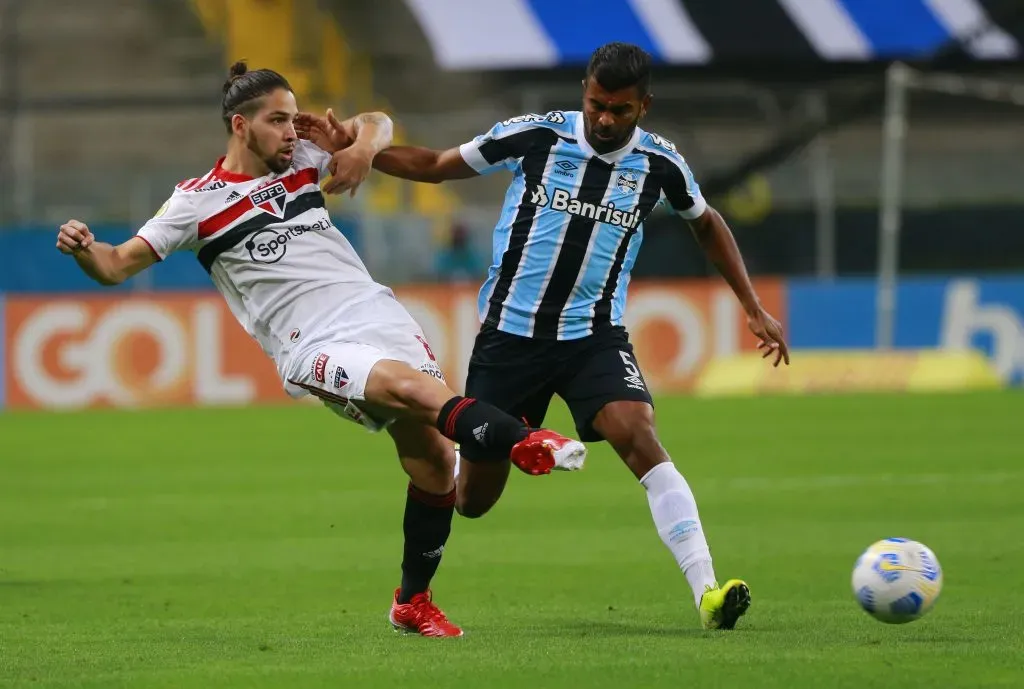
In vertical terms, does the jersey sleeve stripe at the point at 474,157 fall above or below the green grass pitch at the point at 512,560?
above

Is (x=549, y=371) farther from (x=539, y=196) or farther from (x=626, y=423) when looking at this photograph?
(x=539, y=196)

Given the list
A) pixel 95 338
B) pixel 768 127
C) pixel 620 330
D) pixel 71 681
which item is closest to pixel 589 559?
pixel 620 330

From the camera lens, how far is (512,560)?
9781mm

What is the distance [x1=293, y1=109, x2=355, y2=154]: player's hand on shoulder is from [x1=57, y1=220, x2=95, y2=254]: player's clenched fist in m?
1.25

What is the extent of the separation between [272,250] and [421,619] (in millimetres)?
1619

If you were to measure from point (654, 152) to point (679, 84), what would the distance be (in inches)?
875

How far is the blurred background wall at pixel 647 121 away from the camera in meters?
23.5

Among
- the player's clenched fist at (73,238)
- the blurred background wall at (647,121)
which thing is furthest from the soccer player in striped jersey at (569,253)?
the blurred background wall at (647,121)

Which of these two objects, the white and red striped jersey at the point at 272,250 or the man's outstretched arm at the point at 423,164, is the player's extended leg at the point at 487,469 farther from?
the man's outstretched arm at the point at 423,164

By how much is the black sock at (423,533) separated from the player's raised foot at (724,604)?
1.14 metres

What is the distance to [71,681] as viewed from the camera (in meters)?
5.91

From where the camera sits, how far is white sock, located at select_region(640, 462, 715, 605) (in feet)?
23.0

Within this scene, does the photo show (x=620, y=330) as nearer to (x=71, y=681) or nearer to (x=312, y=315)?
(x=312, y=315)

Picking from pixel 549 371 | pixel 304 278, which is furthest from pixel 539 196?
pixel 304 278
